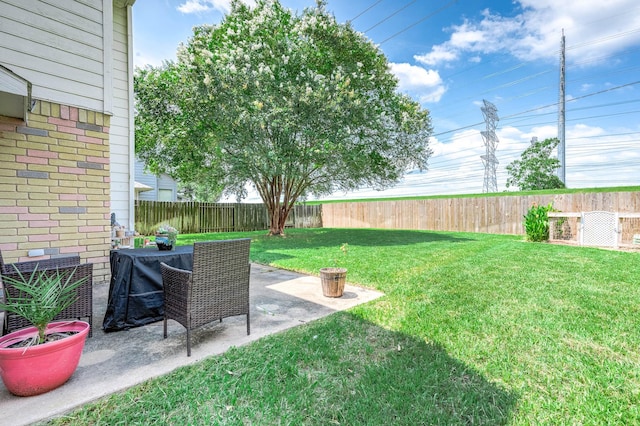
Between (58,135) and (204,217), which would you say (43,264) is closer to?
(58,135)

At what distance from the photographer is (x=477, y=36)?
35.9ft

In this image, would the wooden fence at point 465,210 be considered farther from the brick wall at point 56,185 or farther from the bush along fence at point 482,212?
the brick wall at point 56,185

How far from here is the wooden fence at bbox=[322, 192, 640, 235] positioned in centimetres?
975

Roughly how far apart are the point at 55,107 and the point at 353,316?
13.7ft

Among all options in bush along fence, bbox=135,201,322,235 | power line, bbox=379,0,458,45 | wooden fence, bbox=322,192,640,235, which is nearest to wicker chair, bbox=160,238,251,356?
bush along fence, bbox=135,201,322,235

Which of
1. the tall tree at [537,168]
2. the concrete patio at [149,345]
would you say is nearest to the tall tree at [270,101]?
the concrete patio at [149,345]

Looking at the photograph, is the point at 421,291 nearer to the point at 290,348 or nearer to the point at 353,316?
the point at 353,316

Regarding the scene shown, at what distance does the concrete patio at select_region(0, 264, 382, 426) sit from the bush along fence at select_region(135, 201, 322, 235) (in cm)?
895

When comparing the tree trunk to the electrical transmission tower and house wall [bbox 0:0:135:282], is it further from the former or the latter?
the electrical transmission tower

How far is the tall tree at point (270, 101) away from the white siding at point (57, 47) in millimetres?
4695

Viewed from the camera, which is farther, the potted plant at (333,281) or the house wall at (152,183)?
the house wall at (152,183)

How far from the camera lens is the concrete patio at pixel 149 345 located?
157 cm

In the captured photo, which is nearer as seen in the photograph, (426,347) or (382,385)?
(382,385)

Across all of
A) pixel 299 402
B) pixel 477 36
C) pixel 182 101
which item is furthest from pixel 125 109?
pixel 477 36
